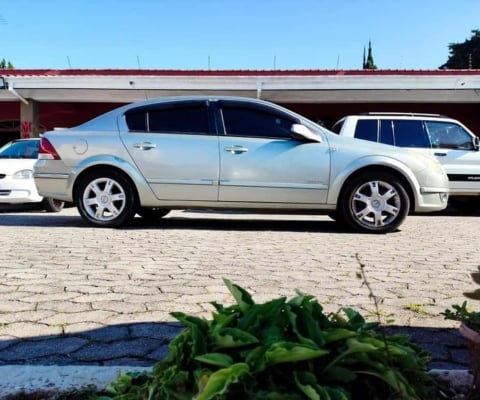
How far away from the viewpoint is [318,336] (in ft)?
4.97

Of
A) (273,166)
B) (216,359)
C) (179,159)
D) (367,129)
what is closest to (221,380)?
(216,359)

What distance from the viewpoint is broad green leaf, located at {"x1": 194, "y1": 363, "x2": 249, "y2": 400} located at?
4.24 feet

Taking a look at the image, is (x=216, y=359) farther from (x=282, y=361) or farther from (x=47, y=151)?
(x=47, y=151)

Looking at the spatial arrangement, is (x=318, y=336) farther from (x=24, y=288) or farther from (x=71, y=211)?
A: (x=71, y=211)

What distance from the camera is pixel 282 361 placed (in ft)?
4.54

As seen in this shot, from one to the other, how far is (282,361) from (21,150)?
10.7 m

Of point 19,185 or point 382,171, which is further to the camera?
point 19,185

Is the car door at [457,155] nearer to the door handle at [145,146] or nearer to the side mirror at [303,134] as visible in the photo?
the side mirror at [303,134]

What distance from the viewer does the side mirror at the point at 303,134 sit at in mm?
6594

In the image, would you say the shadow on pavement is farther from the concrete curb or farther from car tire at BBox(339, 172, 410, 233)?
car tire at BBox(339, 172, 410, 233)

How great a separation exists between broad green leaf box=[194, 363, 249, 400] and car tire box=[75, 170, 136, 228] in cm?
572

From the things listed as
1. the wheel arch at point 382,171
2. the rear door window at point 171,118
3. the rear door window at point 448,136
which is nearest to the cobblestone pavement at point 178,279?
the wheel arch at point 382,171

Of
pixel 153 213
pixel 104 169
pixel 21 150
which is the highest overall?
pixel 21 150

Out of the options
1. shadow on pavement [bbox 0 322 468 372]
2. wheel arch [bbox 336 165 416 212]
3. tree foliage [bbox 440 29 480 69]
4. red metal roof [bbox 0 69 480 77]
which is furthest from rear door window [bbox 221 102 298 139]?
tree foliage [bbox 440 29 480 69]
